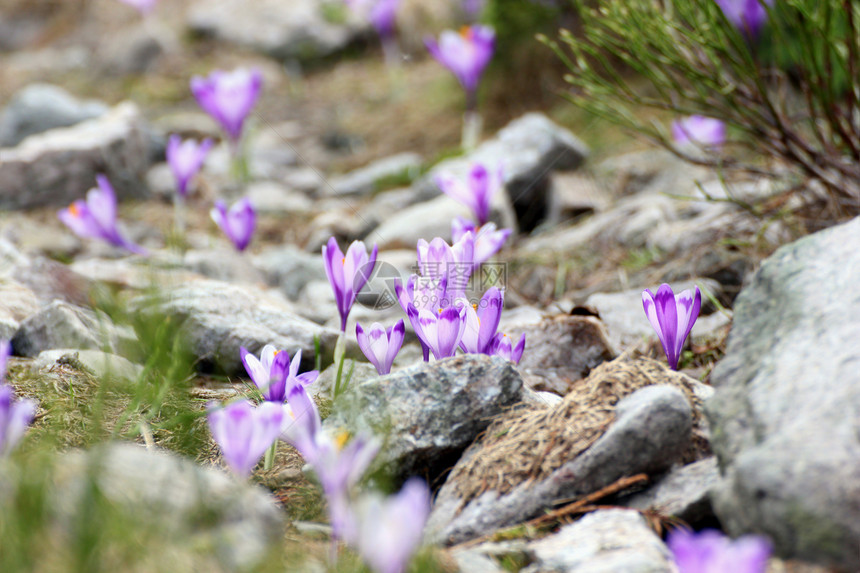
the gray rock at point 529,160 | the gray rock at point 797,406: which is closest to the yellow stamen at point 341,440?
the gray rock at point 797,406

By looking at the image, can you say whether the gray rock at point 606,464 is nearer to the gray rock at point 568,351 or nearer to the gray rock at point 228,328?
the gray rock at point 568,351

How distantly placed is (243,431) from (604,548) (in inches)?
24.2

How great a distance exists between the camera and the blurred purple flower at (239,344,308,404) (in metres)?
1.48

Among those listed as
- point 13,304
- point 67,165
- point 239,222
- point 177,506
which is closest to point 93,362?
point 13,304

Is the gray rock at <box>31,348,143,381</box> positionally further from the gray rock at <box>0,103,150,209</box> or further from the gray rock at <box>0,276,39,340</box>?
the gray rock at <box>0,103,150,209</box>

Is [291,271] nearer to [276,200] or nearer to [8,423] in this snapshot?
[276,200]

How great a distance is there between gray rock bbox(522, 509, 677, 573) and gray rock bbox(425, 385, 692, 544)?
0.23ft

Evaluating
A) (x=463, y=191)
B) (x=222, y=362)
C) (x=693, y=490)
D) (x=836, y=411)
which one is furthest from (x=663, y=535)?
(x=463, y=191)

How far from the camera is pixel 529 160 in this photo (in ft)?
11.9

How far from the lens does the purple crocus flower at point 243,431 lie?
1.22 metres

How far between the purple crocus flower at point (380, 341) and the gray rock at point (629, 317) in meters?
0.79

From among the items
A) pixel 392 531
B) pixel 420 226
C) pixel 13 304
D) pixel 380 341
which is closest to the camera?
pixel 392 531

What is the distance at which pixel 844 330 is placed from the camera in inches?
47.5

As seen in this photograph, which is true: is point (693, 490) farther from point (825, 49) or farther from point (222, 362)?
point (825, 49)
